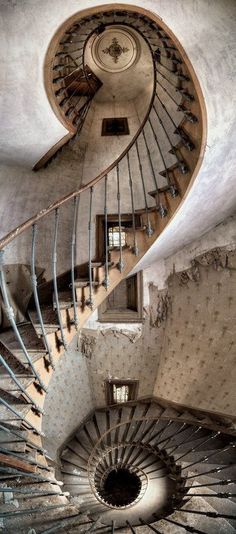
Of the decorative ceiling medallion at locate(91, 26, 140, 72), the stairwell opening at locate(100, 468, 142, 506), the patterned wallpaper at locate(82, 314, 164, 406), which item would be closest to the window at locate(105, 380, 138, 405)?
the patterned wallpaper at locate(82, 314, 164, 406)

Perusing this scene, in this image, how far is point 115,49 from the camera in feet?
15.0

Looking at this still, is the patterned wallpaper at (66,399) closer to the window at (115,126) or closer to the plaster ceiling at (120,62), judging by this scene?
the window at (115,126)

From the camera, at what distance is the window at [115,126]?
5.26 meters

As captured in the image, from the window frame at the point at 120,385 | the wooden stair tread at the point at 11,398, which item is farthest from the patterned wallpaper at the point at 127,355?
the wooden stair tread at the point at 11,398

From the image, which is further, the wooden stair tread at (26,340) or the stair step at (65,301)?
the stair step at (65,301)

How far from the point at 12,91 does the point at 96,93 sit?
7.84ft

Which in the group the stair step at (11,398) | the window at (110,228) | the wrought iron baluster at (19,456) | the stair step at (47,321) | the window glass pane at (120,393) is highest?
the window at (110,228)

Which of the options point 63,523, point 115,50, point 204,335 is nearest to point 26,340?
point 63,523

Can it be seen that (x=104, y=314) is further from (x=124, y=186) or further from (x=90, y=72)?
(x=90, y=72)

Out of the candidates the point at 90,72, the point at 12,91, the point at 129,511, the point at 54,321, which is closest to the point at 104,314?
the point at 54,321

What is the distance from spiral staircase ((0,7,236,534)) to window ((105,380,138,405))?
0.57 feet

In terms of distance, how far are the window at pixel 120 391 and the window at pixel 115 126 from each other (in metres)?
4.53

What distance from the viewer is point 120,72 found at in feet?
16.0

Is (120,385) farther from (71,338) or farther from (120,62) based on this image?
(120,62)
